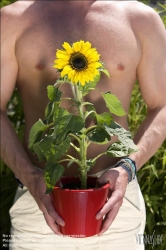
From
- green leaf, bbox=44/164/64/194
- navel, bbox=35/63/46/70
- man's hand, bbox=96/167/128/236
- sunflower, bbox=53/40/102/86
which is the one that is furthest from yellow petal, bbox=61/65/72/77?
navel, bbox=35/63/46/70

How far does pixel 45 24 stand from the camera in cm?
143

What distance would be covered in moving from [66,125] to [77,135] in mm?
82

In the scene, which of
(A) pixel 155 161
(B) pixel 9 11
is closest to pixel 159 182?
(A) pixel 155 161

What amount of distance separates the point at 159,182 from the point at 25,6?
36.5 inches

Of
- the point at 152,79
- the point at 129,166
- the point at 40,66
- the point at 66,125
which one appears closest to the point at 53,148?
the point at 66,125

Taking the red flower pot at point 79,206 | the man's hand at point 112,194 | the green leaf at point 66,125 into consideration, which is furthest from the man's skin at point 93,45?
the green leaf at point 66,125

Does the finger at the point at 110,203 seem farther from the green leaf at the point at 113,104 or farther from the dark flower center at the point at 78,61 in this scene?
the dark flower center at the point at 78,61

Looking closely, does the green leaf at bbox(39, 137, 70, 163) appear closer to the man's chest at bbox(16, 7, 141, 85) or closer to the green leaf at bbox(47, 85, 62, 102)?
the green leaf at bbox(47, 85, 62, 102)

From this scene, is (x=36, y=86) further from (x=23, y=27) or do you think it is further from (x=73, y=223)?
(x=73, y=223)

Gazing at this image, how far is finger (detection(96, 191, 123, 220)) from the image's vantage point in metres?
1.12

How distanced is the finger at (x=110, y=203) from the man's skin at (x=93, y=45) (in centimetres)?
23

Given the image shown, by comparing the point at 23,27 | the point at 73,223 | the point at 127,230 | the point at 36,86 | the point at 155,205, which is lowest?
the point at 155,205

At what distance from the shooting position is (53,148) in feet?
3.31

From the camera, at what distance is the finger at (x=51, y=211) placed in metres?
1.12
